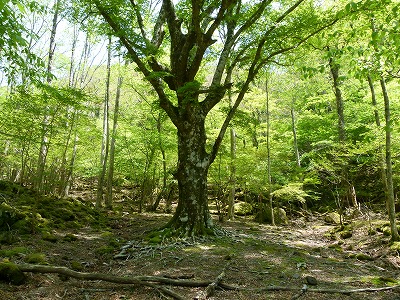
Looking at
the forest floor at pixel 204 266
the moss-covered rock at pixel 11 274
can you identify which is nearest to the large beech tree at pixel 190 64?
the forest floor at pixel 204 266

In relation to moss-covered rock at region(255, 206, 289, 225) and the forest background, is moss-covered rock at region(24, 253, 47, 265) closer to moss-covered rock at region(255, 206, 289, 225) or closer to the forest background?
the forest background

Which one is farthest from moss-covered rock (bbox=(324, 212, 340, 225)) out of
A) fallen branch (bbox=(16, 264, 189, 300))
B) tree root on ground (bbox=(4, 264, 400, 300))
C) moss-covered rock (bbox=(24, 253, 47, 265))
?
moss-covered rock (bbox=(24, 253, 47, 265))

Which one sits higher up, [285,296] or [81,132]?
[81,132]

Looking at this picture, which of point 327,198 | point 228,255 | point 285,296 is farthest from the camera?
point 327,198

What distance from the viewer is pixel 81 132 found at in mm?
14195

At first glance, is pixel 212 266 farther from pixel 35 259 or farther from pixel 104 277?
pixel 35 259

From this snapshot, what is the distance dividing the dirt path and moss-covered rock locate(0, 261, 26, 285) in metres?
0.11

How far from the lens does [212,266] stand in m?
5.01

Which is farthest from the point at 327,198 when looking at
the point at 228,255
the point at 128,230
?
the point at 228,255

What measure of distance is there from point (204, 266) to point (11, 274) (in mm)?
2808

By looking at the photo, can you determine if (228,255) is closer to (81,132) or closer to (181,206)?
(181,206)

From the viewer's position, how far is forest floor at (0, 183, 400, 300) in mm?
3693

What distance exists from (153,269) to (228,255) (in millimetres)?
1472

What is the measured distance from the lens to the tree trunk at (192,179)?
7320mm
